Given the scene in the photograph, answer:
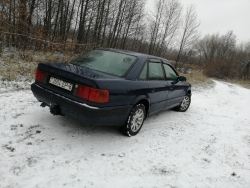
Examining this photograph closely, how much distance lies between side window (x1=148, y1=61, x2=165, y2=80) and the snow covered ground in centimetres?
118

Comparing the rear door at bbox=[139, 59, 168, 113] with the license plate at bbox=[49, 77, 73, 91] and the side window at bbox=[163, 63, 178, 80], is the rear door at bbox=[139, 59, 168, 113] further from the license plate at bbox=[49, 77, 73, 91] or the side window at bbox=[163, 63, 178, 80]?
the license plate at bbox=[49, 77, 73, 91]

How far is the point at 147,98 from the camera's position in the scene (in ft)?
12.3

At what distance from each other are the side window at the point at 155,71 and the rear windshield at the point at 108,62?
48 centimetres

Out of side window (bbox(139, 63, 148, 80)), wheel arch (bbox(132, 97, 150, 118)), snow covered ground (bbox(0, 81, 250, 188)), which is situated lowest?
snow covered ground (bbox(0, 81, 250, 188))

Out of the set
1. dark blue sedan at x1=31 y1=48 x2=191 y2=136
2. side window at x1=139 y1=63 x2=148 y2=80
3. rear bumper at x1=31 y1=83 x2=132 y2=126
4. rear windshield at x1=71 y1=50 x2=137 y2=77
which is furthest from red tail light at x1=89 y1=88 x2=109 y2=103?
side window at x1=139 y1=63 x2=148 y2=80

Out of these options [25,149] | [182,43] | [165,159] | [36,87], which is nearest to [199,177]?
[165,159]

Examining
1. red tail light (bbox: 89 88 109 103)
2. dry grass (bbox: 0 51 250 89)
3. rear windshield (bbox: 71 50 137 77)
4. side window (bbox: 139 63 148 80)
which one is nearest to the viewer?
red tail light (bbox: 89 88 109 103)

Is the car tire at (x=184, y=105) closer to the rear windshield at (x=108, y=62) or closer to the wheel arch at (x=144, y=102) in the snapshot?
the wheel arch at (x=144, y=102)

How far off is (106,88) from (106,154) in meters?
1.06

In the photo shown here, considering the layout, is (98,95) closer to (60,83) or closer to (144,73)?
(60,83)

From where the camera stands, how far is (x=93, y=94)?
275 cm

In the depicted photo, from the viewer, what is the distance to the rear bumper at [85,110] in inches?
110

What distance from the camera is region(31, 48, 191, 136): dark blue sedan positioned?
111 inches

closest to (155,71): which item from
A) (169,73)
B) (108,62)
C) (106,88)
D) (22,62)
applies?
(169,73)
